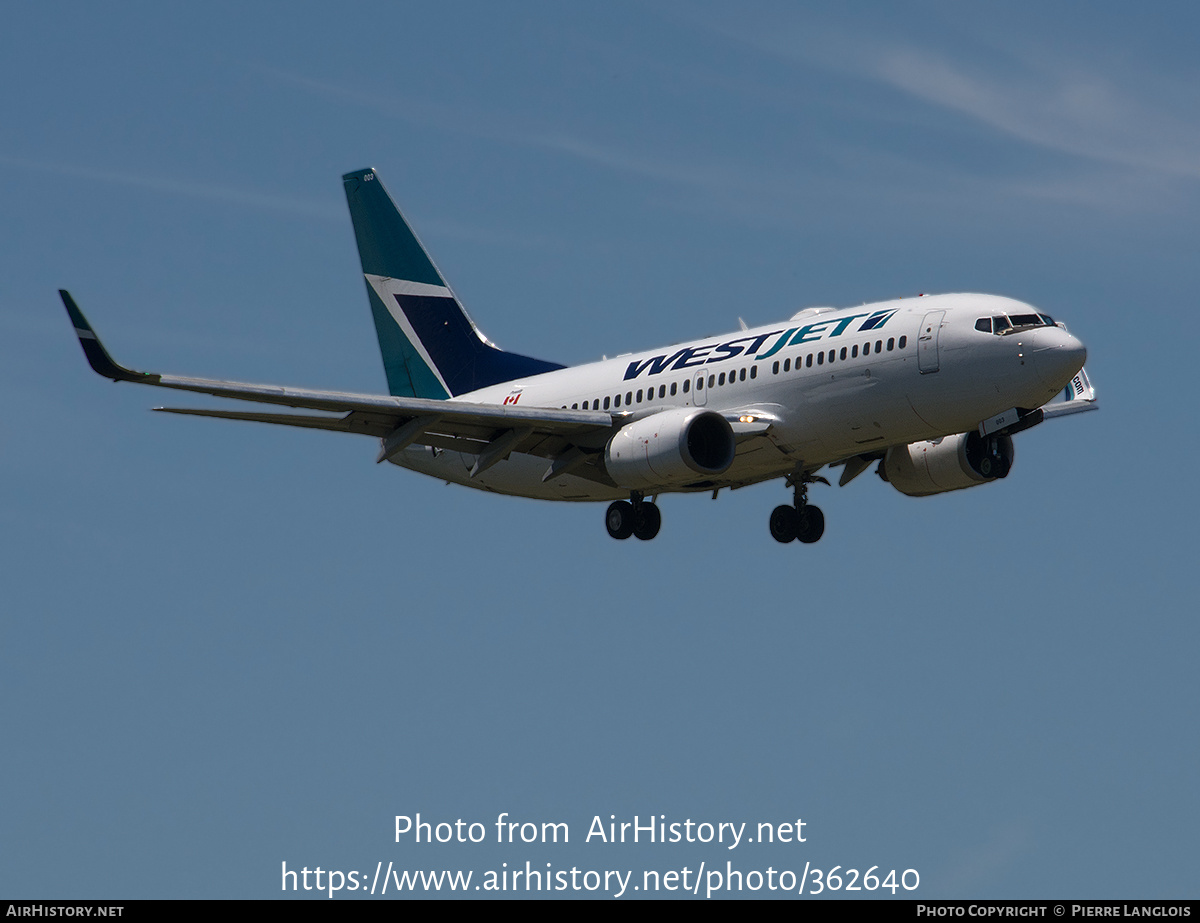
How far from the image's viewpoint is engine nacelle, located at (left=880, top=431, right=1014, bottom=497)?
153 ft

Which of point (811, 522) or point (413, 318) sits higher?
point (413, 318)

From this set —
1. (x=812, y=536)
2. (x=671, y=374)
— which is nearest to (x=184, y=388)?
(x=671, y=374)

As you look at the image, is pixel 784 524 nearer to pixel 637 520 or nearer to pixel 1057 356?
pixel 637 520

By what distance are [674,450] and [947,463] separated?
8319 mm

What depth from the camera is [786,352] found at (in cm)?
4591

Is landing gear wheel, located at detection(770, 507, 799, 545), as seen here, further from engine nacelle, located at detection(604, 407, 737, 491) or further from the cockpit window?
the cockpit window

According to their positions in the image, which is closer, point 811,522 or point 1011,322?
point 1011,322

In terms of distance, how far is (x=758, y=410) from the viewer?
4594cm

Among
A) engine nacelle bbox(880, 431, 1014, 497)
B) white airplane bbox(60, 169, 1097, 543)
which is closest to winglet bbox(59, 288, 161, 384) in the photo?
white airplane bbox(60, 169, 1097, 543)

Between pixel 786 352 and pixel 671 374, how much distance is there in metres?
Result: 3.81

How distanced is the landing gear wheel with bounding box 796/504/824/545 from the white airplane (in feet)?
0.15

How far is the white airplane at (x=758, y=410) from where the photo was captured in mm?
43000

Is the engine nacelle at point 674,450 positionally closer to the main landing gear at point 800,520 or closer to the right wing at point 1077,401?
the main landing gear at point 800,520

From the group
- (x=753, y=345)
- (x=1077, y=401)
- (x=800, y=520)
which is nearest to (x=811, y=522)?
(x=800, y=520)
